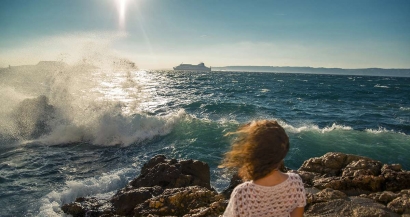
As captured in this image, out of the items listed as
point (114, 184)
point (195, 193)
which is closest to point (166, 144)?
point (114, 184)

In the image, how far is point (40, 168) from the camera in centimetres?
862

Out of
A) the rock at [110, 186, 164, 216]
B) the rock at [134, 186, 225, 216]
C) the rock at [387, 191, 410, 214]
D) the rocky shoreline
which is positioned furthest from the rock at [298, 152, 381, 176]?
the rock at [110, 186, 164, 216]

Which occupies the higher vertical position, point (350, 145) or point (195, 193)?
point (195, 193)

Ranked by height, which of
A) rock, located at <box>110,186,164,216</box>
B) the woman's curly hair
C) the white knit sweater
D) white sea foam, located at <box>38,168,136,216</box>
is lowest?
white sea foam, located at <box>38,168,136,216</box>

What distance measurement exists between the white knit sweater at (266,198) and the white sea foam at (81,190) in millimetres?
5058

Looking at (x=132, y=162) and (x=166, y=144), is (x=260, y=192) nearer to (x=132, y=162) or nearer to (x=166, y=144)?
(x=132, y=162)

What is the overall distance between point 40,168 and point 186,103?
1478cm

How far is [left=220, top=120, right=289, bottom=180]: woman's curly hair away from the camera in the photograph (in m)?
1.67

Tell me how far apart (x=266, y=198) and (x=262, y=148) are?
42 cm

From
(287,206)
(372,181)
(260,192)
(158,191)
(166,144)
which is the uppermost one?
(260,192)

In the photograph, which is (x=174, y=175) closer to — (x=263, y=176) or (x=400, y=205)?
(x=400, y=205)

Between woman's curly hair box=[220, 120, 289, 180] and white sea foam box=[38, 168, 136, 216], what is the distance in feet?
17.2

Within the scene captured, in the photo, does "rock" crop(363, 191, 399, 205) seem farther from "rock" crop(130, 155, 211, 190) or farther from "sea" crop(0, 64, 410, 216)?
"sea" crop(0, 64, 410, 216)

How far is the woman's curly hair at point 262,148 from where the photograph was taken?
1667 mm
